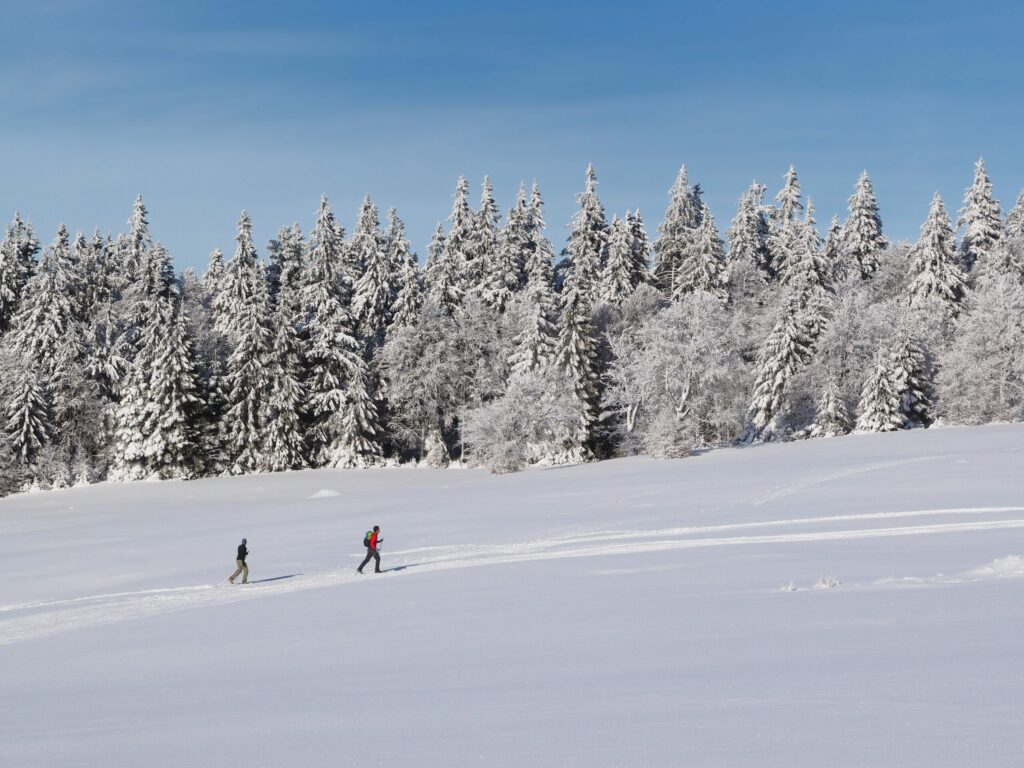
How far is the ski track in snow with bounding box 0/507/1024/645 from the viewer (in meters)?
20.4

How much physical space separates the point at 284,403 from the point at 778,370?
36946 millimetres

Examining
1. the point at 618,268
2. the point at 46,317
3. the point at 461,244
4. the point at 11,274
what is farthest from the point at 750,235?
the point at 11,274

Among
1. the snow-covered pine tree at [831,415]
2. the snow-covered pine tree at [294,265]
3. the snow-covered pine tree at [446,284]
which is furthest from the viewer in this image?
the snow-covered pine tree at [294,265]

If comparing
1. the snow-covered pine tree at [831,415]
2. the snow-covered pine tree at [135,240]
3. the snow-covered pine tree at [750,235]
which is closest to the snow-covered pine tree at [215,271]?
the snow-covered pine tree at [135,240]

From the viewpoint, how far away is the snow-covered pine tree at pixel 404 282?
77000 mm

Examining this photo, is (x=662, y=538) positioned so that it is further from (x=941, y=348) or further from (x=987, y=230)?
(x=987, y=230)

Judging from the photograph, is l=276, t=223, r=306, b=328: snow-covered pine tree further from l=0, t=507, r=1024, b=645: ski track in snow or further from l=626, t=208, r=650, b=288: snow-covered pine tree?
l=0, t=507, r=1024, b=645: ski track in snow

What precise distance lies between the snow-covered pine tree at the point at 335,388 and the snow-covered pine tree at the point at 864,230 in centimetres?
5208

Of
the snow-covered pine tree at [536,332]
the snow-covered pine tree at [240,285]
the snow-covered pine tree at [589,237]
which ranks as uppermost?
the snow-covered pine tree at [589,237]

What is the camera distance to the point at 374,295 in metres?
80.6

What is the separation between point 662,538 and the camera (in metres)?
27.8

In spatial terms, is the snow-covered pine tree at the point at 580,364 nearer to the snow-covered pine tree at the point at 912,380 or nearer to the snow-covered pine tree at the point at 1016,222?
the snow-covered pine tree at the point at 912,380

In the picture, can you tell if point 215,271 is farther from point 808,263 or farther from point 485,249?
point 808,263

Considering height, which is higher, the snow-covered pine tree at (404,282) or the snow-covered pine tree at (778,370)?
the snow-covered pine tree at (404,282)
